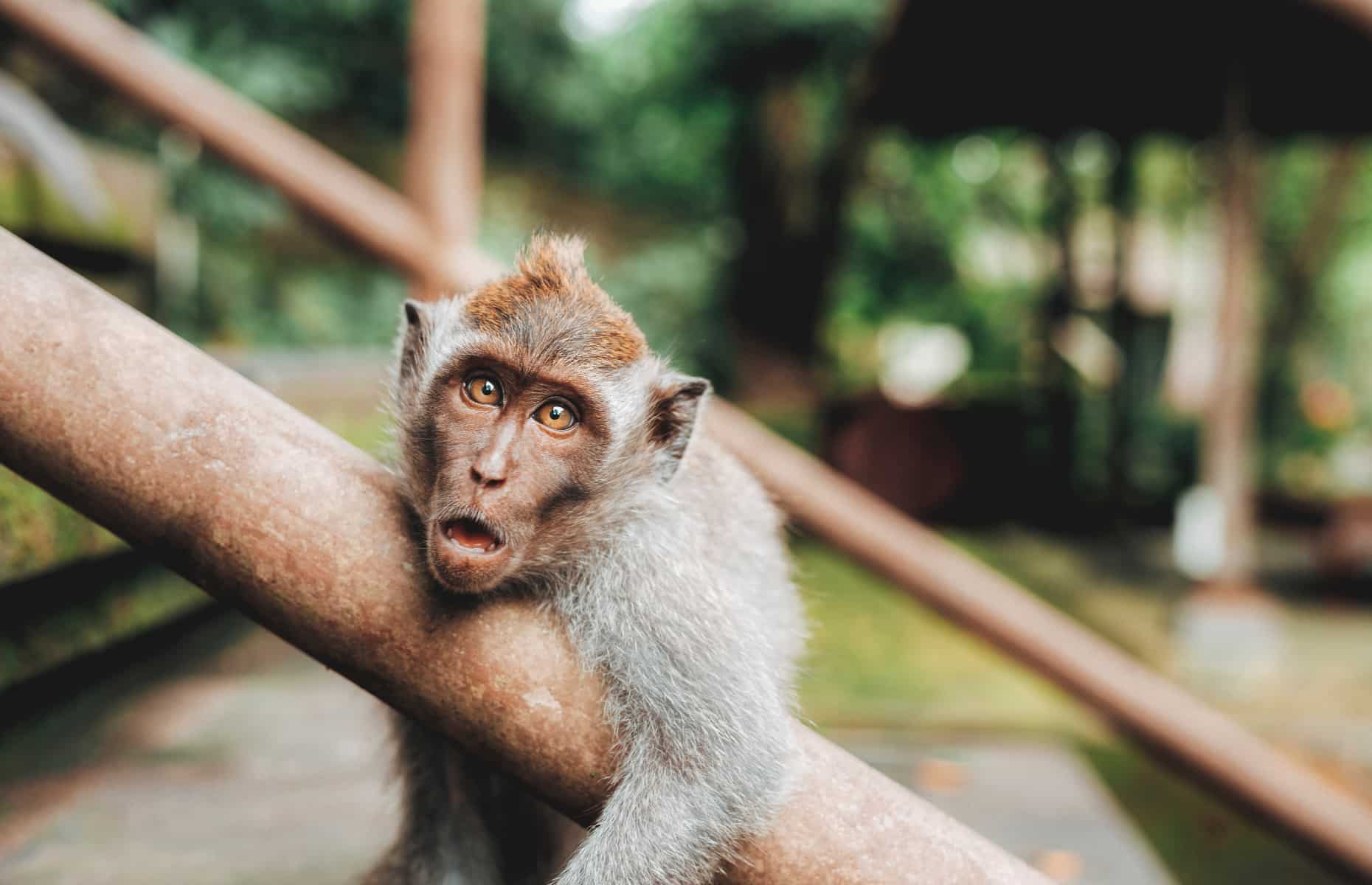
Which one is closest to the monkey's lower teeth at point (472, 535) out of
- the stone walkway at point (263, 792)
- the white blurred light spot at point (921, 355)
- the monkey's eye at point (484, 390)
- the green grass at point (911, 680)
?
the monkey's eye at point (484, 390)

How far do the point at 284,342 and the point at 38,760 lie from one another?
6696 millimetres

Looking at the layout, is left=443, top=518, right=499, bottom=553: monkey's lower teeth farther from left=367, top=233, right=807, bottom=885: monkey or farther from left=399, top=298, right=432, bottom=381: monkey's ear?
left=399, top=298, right=432, bottom=381: monkey's ear

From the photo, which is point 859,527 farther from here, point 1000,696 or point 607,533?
point 1000,696

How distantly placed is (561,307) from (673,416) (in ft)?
0.93

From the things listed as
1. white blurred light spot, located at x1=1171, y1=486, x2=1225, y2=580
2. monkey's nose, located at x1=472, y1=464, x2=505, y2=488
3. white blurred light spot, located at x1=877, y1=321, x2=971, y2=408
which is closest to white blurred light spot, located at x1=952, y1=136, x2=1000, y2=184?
white blurred light spot, located at x1=877, y1=321, x2=971, y2=408

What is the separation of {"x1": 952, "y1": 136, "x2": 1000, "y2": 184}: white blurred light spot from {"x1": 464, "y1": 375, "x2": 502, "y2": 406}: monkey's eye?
1269cm

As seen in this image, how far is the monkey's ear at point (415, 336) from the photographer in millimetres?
1762

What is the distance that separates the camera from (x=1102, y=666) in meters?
2.99

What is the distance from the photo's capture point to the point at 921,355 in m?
15.7

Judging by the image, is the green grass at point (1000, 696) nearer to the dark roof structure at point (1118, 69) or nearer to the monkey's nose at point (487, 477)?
the monkey's nose at point (487, 477)

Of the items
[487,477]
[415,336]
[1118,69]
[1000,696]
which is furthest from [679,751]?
[1118,69]

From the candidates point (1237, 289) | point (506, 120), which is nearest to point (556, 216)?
point (506, 120)

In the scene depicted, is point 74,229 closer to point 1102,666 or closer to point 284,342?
point 1102,666

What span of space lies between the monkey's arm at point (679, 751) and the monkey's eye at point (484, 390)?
0.32 m
